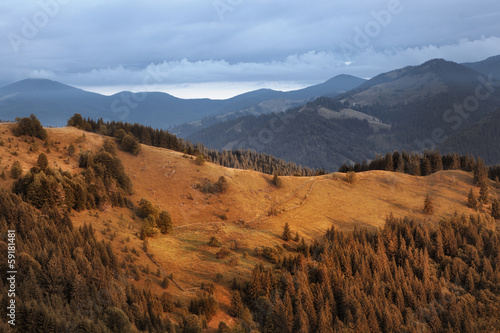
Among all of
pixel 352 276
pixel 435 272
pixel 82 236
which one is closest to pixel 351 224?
pixel 435 272

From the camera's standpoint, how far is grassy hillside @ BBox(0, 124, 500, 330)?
3888cm

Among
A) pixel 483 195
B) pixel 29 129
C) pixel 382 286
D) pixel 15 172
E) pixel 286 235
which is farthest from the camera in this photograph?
pixel 483 195

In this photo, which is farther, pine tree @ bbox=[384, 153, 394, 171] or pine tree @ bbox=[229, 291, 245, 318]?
pine tree @ bbox=[384, 153, 394, 171]

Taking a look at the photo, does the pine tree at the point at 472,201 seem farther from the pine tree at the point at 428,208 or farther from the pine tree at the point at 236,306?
the pine tree at the point at 236,306

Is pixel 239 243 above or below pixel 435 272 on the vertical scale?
above

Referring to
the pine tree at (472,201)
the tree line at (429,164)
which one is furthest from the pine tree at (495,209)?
the tree line at (429,164)

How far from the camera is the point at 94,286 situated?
28.2 meters

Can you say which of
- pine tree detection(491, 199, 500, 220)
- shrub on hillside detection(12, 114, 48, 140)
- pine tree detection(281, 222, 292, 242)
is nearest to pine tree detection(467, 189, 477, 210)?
pine tree detection(491, 199, 500, 220)

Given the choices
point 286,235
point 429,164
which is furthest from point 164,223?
point 429,164

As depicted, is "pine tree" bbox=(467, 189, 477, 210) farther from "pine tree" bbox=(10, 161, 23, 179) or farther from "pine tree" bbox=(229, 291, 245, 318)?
"pine tree" bbox=(10, 161, 23, 179)

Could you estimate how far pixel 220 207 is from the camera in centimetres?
5938

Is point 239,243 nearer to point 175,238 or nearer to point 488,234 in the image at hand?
point 175,238

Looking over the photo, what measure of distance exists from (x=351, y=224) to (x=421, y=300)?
21.5m

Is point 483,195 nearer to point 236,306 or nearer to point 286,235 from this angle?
point 286,235
